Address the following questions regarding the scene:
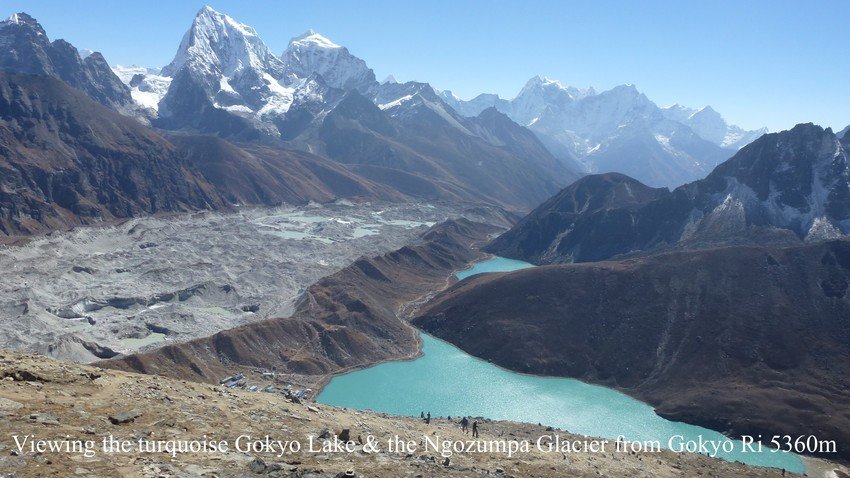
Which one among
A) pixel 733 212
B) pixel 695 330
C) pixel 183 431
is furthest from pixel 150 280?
pixel 733 212

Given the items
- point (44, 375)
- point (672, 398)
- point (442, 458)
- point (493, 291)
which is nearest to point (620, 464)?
point (442, 458)

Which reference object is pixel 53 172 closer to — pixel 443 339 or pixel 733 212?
pixel 443 339

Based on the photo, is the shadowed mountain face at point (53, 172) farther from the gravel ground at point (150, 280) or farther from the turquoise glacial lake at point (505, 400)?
the turquoise glacial lake at point (505, 400)

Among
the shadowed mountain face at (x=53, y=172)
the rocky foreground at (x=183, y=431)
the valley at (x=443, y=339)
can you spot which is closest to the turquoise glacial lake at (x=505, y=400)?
the valley at (x=443, y=339)

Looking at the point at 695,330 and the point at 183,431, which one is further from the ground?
the point at 695,330

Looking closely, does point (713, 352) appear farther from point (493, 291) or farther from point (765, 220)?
point (765, 220)

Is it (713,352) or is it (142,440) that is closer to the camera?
(142,440)

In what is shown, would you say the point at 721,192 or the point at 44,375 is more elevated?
the point at 721,192
